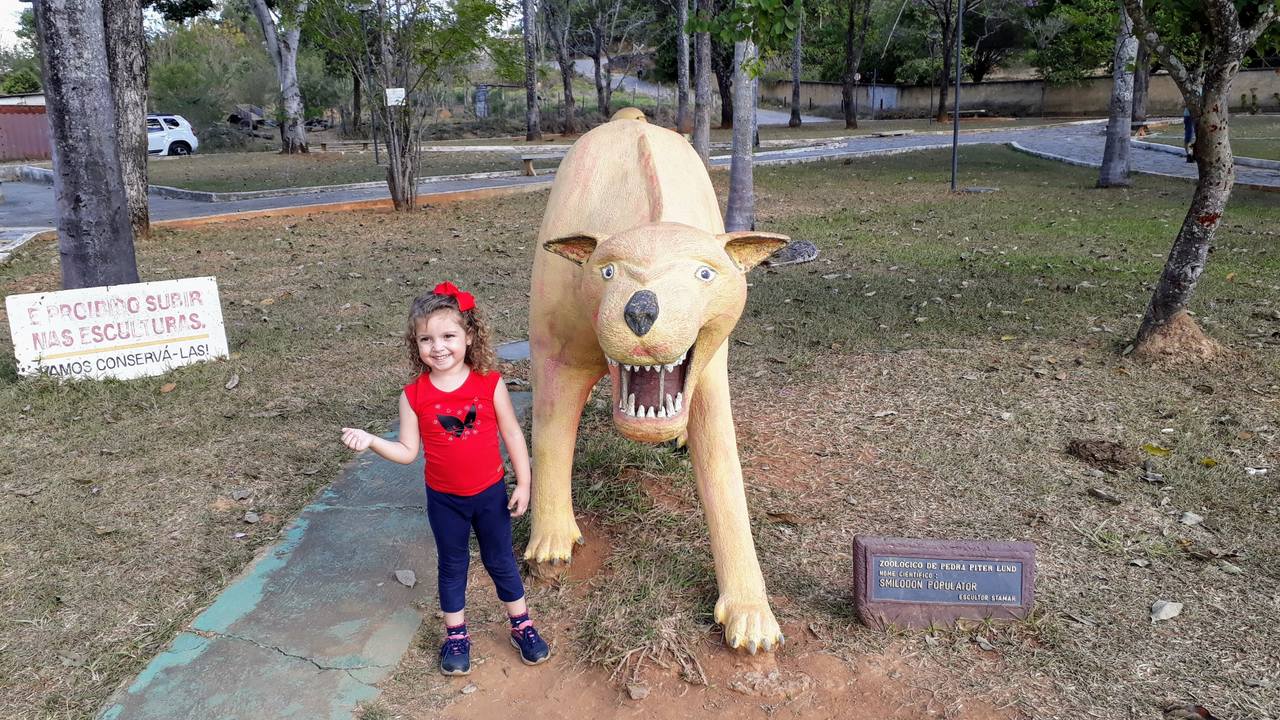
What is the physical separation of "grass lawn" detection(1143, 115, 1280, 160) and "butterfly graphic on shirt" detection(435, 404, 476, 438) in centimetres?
1910

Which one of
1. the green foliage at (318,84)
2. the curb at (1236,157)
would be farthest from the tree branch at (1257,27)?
the green foliage at (318,84)

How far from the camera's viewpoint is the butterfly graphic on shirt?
2.89 meters

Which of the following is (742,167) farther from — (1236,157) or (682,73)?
(1236,157)

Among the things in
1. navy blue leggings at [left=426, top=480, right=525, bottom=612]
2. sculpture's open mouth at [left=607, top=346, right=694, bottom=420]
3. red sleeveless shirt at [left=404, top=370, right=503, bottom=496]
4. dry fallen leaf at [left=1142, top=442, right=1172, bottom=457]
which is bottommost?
dry fallen leaf at [left=1142, top=442, right=1172, bottom=457]

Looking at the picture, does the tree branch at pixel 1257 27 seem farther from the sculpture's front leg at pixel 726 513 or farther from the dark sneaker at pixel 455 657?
the dark sneaker at pixel 455 657

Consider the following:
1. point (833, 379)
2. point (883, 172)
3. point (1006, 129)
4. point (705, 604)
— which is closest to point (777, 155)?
point (883, 172)

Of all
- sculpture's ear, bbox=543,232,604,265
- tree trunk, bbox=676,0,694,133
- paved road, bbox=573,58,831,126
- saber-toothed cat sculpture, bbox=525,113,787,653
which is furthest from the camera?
paved road, bbox=573,58,831,126

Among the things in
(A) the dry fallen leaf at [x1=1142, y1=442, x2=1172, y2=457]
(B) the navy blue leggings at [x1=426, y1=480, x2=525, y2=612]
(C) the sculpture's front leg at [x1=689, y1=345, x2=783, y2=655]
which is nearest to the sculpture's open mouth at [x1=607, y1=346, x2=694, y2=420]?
(C) the sculpture's front leg at [x1=689, y1=345, x2=783, y2=655]

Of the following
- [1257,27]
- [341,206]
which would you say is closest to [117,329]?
[1257,27]

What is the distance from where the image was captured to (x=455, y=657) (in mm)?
3012

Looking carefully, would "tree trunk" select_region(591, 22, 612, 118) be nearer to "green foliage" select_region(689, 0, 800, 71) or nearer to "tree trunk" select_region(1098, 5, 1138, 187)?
"tree trunk" select_region(1098, 5, 1138, 187)

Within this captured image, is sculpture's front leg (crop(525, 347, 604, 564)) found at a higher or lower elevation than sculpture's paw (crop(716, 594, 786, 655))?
higher

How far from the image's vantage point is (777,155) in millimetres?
22469

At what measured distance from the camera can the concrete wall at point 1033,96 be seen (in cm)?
3512
